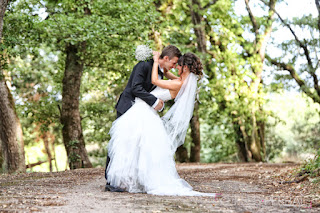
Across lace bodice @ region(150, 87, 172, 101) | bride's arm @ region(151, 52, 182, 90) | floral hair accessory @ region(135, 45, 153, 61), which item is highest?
floral hair accessory @ region(135, 45, 153, 61)

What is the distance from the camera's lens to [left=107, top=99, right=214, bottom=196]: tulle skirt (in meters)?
5.89

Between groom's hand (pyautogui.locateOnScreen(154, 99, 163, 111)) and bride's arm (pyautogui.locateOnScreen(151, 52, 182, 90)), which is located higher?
bride's arm (pyautogui.locateOnScreen(151, 52, 182, 90))

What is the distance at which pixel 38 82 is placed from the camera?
21.1 metres

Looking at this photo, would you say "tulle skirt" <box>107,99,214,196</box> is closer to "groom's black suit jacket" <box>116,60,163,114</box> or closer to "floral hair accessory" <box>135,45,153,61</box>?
"groom's black suit jacket" <box>116,60,163,114</box>

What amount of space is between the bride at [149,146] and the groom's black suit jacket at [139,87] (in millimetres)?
117

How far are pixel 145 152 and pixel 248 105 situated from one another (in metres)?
11.3

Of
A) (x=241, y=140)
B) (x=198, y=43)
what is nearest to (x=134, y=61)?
(x=198, y=43)

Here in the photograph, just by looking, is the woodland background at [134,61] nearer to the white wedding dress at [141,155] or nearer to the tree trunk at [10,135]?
the tree trunk at [10,135]

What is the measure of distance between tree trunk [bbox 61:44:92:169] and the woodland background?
0.04 m

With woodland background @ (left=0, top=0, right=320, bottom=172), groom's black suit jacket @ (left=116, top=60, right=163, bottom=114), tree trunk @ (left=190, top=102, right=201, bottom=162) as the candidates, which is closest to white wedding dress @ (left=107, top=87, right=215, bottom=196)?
groom's black suit jacket @ (left=116, top=60, right=163, bottom=114)

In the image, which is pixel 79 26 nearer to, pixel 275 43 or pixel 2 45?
pixel 2 45

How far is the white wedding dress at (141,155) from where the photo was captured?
232 inches

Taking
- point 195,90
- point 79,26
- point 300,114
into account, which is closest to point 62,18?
point 79,26

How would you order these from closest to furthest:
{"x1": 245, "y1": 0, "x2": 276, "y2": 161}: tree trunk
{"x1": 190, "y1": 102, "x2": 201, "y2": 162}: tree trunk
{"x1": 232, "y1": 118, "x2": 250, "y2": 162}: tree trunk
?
{"x1": 245, "y1": 0, "x2": 276, "y2": 161}: tree trunk
{"x1": 232, "y1": 118, "x2": 250, "y2": 162}: tree trunk
{"x1": 190, "y1": 102, "x2": 201, "y2": 162}: tree trunk
